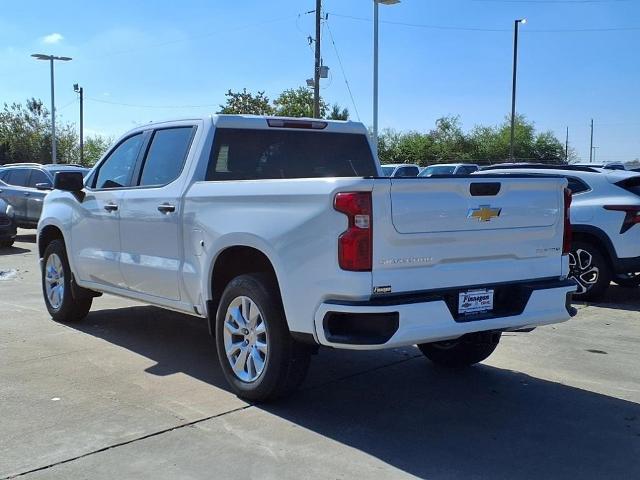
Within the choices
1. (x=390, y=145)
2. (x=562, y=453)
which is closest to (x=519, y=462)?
(x=562, y=453)

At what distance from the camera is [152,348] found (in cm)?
640

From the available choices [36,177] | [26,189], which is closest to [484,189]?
[26,189]

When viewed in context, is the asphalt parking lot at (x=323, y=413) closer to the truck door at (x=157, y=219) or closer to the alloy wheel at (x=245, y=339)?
the alloy wheel at (x=245, y=339)

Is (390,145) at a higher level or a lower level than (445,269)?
higher

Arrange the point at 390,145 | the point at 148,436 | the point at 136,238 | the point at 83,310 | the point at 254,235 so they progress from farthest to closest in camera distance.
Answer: the point at 390,145 < the point at 83,310 < the point at 136,238 < the point at 254,235 < the point at 148,436

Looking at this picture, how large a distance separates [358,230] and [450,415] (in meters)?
1.59

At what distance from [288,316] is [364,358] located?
6.65 ft

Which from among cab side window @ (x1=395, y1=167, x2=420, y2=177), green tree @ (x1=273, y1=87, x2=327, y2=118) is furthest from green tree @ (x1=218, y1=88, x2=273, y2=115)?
cab side window @ (x1=395, y1=167, x2=420, y2=177)

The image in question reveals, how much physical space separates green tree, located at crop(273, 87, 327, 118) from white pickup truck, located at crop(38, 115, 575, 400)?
43.9 metres

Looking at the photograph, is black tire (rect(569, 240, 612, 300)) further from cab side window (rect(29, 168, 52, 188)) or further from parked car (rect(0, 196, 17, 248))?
cab side window (rect(29, 168, 52, 188))

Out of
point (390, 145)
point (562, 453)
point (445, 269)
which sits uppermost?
point (390, 145)

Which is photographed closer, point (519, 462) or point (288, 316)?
point (519, 462)

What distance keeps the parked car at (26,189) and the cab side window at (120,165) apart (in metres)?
10.4

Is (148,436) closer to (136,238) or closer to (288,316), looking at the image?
(288,316)
